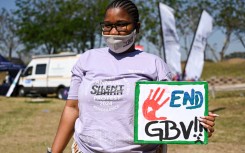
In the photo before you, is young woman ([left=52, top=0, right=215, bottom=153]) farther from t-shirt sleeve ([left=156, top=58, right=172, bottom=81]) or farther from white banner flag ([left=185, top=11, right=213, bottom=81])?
white banner flag ([left=185, top=11, right=213, bottom=81])

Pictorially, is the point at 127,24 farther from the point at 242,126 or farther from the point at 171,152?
the point at 242,126

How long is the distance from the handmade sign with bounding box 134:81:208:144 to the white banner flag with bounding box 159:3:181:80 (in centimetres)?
1168

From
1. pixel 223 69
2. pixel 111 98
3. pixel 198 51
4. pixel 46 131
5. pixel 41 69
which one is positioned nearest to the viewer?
pixel 111 98

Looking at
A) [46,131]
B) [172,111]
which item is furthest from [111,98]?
[46,131]

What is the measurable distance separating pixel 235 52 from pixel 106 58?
178 ft

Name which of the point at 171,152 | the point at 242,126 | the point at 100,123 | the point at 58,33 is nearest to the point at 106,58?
the point at 100,123

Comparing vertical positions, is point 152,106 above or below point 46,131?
above

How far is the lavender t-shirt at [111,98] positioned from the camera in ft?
6.56

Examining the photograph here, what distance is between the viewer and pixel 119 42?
2.07m

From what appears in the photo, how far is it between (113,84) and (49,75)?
63.8ft

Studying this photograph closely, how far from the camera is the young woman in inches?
78.8

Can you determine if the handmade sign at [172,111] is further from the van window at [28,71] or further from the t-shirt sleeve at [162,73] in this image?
the van window at [28,71]

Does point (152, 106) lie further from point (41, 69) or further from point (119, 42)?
point (41, 69)

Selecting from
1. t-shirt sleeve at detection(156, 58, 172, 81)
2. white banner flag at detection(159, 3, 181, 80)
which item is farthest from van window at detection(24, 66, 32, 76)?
t-shirt sleeve at detection(156, 58, 172, 81)
